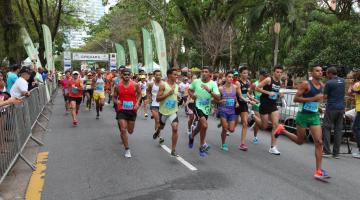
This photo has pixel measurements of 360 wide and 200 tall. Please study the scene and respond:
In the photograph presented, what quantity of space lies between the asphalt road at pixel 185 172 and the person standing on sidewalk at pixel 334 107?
0.36 m

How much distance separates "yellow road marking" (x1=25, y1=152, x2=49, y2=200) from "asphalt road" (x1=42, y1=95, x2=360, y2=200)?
A: 0.09 meters

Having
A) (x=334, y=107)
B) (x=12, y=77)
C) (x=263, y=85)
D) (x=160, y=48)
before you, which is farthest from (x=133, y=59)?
(x=334, y=107)

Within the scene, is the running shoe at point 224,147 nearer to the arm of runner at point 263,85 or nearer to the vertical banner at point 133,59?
the arm of runner at point 263,85

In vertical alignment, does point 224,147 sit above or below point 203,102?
below

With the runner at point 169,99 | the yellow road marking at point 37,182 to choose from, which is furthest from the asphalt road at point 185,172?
the runner at point 169,99

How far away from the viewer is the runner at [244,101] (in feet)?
30.0

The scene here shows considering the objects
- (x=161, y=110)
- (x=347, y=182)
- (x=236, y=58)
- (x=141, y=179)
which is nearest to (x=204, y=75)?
(x=161, y=110)

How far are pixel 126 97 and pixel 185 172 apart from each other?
6.90 feet

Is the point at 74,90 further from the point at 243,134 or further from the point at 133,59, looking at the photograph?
the point at 133,59

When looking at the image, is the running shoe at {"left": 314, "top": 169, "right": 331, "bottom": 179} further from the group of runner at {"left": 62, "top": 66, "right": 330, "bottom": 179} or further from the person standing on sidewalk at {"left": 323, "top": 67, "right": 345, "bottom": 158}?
the person standing on sidewalk at {"left": 323, "top": 67, "right": 345, "bottom": 158}

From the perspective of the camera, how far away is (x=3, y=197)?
5.71 meters

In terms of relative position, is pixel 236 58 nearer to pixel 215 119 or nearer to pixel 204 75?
pixel 215 119

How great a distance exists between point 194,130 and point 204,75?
3.80ft

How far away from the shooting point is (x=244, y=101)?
9.41 m
